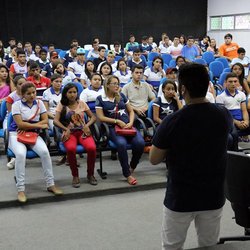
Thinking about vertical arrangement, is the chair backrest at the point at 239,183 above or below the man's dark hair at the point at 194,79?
below

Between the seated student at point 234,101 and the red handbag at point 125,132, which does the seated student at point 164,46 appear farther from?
the red handbag at point 125,132

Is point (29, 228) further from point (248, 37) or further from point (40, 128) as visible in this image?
point (248, 37)

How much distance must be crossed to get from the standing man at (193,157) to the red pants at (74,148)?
2191 mm

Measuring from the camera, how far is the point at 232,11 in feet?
44.7

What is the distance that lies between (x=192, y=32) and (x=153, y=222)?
1317 centimetres

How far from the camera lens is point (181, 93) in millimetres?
1920

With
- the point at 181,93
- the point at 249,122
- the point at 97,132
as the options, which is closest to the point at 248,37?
the point at 249,122

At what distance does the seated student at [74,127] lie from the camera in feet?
13.5

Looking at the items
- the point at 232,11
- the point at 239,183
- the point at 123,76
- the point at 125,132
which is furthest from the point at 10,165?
the point at 232,11

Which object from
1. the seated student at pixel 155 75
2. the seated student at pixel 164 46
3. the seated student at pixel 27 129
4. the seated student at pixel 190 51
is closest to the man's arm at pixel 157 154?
the seated student at pixel 27 129

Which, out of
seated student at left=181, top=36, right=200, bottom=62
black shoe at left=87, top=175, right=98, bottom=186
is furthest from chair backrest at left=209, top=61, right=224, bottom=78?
black shoe at left=87, top=175, right=98, bottom=186

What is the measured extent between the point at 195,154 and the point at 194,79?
1.18 ft

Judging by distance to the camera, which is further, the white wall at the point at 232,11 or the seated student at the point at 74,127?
the white wall at the point at 232,11

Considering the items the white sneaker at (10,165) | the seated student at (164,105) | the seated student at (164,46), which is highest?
the seated student at (164,46)
